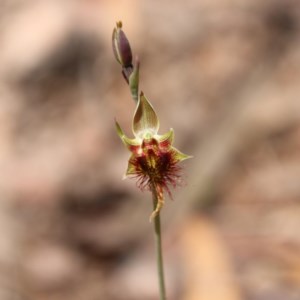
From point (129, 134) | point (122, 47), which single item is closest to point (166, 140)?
point (122, 47)

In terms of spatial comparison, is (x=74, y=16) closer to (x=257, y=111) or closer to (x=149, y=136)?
(x=257, y=111)

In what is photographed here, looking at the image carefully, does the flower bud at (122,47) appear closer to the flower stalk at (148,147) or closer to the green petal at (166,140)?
the flower stalk at (148,147)

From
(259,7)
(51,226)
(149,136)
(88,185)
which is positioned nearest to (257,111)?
(259,7)

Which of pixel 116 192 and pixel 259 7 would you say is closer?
pixel 116 192

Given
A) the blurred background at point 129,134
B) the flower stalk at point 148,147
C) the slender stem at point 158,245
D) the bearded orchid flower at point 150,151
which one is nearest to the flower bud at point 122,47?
the flower stalk at point 148,147

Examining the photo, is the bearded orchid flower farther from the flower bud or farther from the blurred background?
the blurred background

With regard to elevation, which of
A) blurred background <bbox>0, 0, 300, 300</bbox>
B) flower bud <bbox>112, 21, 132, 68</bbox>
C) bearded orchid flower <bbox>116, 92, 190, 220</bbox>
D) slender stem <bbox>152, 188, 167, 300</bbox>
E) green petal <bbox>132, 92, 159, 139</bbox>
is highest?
blurred background <bbox>0, 0, 300, 300</bbox>

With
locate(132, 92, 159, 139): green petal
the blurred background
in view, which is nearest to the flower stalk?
locate(132, 92, 159, 139): green petal
